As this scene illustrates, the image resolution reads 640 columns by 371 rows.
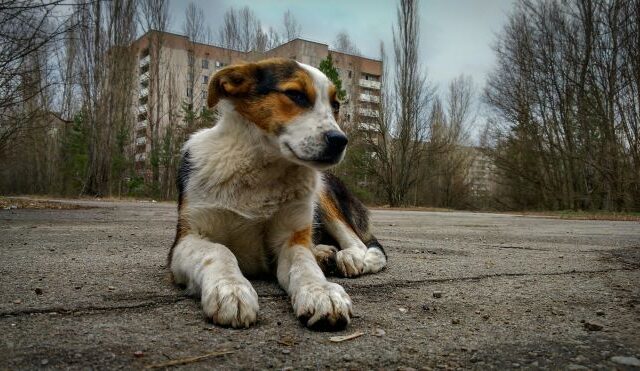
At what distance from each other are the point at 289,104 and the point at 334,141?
382 mm

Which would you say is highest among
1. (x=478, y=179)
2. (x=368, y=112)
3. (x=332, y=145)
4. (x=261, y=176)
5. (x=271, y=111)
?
(x=368, y=112)

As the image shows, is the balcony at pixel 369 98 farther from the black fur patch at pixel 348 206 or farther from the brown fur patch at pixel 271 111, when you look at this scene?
the brown fur patch at pixel 271 111

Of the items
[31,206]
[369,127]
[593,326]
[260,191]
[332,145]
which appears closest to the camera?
[593,326]

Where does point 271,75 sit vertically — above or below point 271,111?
above

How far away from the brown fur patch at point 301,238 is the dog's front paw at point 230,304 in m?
0.72

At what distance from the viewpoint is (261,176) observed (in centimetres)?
249

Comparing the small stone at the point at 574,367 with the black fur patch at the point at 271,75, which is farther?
the black fur patch at the point at 271,75

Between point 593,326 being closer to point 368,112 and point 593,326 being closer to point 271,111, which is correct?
point 271,111

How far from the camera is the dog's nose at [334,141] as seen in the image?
7.75 ft

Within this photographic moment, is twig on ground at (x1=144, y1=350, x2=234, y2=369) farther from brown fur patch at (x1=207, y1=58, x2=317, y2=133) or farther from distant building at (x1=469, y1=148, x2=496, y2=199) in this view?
distant building at (x1=469, y1=148, x2=496, y2=199)

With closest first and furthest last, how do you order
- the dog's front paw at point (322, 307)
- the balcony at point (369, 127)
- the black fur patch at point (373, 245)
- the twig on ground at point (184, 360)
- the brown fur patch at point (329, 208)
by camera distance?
the twig on ground at point (184, 360)
the dog's front paw at point (322, 307)
the black fur patch at point (373, 245)
the brown fur patch at point (329, 208)
the balcony at point (369, 127)

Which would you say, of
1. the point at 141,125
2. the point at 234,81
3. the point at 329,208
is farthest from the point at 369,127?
the point at 234,81

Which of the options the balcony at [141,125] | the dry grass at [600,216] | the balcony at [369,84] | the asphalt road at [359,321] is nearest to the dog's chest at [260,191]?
the asphalt road at [359,321]

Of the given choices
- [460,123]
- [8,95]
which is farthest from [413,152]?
[8,95]
